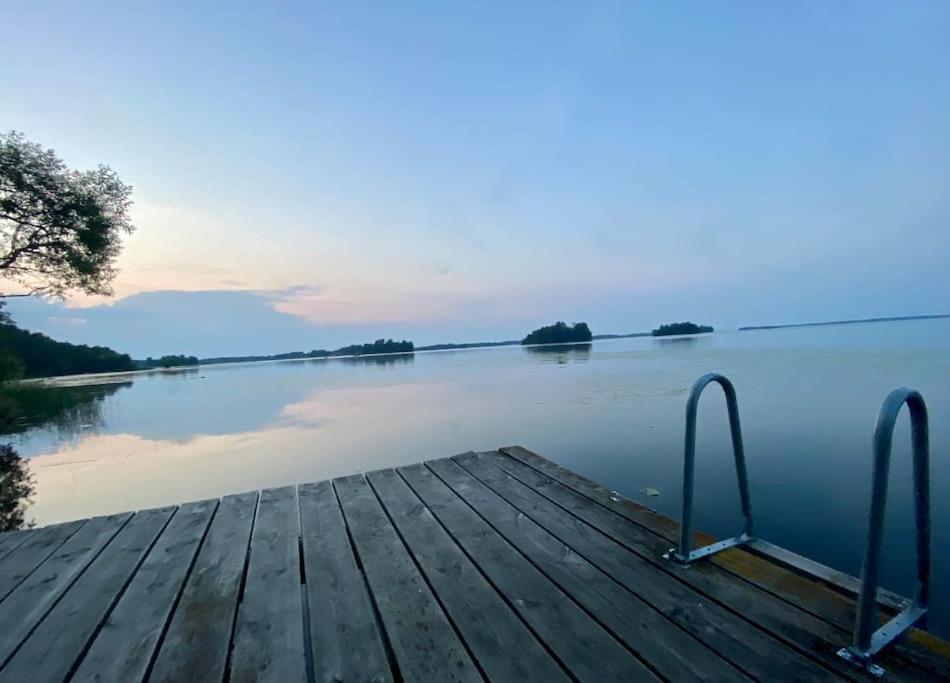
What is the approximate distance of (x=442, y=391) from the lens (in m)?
15.5

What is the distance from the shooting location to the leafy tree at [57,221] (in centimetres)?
1245

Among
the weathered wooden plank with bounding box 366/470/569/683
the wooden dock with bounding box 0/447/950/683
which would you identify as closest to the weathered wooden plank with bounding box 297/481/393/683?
the wooden dock with bounding box 0/447/950/683

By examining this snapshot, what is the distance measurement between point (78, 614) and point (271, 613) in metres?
0.83

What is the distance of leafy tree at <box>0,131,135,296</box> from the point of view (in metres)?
12.5

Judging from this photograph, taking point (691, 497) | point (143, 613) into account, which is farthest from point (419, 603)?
point (691, 497)

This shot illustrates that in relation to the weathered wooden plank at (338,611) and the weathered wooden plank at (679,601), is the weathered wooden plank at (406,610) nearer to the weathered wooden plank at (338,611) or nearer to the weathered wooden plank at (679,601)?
the weathered wooden plank at (338,611)

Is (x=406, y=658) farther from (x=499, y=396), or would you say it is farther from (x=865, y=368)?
(x=865, y=368)

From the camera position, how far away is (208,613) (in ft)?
5.49

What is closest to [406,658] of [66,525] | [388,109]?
[66,525]

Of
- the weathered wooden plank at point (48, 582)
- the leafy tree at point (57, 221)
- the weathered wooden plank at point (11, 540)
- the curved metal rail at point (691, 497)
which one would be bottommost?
the weathered wooden plank at point (11, 540)

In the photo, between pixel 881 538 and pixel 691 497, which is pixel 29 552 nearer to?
pixel 691 497

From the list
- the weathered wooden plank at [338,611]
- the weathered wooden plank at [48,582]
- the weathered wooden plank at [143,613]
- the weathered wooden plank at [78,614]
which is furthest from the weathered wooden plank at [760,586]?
the weathered wooden plank at [48,582]

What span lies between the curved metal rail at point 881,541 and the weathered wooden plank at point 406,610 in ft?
3.87

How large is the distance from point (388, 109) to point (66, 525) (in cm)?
1134
